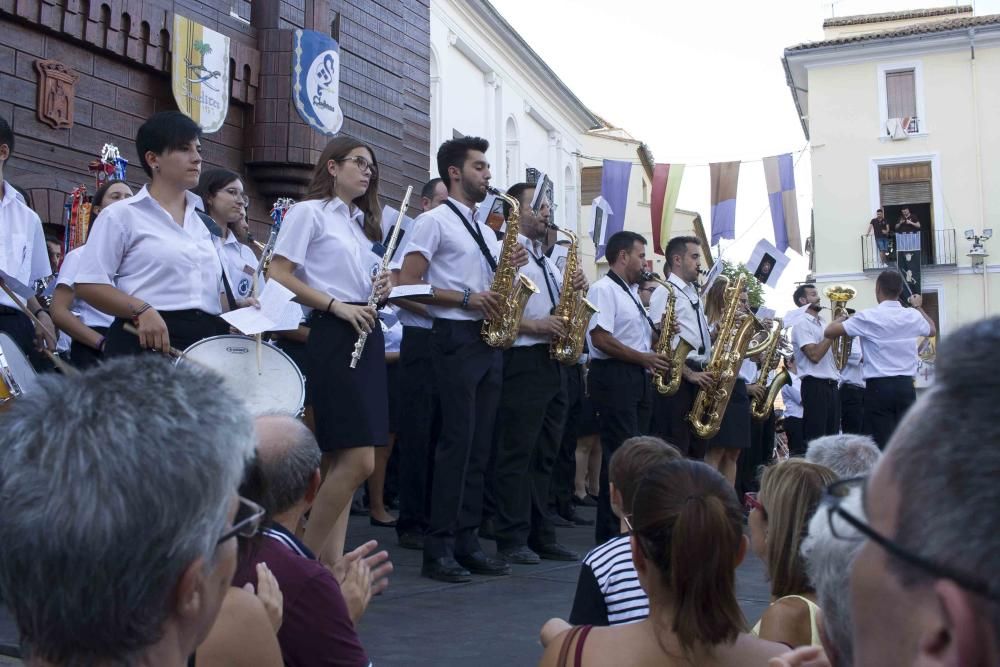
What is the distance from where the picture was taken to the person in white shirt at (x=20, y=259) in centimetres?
547

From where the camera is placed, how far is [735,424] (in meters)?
8.90

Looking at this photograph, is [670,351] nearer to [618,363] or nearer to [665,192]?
[618,363]

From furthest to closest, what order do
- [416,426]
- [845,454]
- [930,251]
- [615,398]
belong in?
[930,251] → [615,398] → [416,426] → [845,454]

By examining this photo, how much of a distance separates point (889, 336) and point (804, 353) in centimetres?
102

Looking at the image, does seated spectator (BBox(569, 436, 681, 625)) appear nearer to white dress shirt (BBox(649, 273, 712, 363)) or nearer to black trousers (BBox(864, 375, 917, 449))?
white dress shirt (BBox(649, 273, 712, 363))

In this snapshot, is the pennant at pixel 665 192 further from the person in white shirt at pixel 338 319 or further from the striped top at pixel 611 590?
the striped top at pixel 611 590

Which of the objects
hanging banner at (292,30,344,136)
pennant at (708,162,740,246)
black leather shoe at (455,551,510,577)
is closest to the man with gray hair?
black leather shoe at (455,551,510,577)

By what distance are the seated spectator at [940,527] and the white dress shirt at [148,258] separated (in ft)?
13.3

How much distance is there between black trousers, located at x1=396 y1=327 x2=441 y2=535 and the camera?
22.6ft

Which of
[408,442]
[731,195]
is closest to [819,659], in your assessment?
[408,442]

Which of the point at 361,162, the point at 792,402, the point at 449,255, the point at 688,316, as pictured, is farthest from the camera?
the point at 792,402

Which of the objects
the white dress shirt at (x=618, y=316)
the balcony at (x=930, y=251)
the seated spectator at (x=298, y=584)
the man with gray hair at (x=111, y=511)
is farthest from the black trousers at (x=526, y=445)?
the balcony at (x=930, y=251)

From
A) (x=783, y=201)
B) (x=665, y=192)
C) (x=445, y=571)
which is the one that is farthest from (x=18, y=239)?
(x=783, y=201)

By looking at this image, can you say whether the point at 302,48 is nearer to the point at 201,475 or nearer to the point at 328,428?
the point at 328,428
